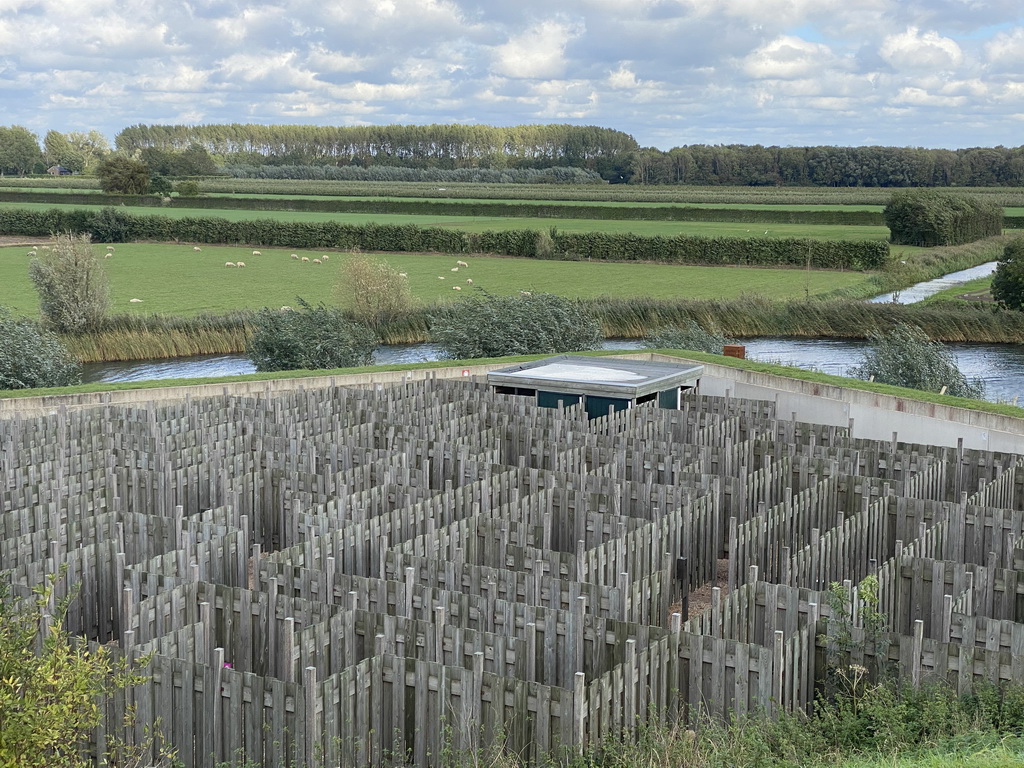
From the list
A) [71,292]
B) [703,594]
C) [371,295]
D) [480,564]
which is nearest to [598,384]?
[703,594]

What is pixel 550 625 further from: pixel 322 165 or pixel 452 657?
pixel 322 165

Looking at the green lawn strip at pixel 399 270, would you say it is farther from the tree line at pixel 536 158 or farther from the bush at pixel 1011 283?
the tree line at pixel 536 158

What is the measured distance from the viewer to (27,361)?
27.4 m

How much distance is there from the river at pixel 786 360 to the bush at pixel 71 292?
2.63m

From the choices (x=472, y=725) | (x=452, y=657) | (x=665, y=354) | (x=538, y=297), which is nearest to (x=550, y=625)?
(x=452, y=657)

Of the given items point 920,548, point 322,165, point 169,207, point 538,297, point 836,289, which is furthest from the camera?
point 322,165

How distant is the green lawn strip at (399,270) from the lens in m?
52.8

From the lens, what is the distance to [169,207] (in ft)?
336

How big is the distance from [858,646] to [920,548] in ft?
9.91

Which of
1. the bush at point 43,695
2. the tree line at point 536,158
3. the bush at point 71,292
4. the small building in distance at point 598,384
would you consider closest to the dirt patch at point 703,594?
the small building in distance at point 598,384

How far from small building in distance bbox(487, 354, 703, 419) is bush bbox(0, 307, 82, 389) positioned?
12312mm

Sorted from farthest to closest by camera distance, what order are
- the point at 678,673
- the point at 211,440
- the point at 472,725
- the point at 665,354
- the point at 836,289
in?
the point at 836,289 < the point at 665,354 < the point at 211,440 < the point at 678,673 < the point at 472,725

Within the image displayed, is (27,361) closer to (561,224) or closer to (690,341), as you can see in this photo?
(690,341)

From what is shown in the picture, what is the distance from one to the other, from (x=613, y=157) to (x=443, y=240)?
112853mm
